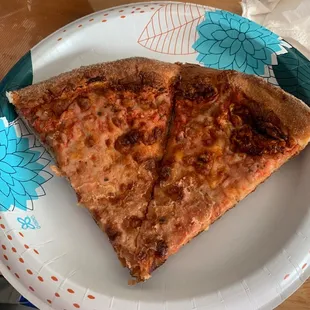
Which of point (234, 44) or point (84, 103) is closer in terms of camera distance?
point (84, 103)

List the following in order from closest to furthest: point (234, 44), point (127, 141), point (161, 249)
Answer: point (161, 249) < point (127, 141) < point (234, 44)

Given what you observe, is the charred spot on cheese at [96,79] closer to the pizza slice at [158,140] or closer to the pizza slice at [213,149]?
the pizza slice at [158,140]

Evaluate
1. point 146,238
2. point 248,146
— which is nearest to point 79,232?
point 146,238

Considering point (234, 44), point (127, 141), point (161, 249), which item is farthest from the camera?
point (234, 44)

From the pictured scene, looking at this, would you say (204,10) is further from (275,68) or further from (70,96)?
(70,96)

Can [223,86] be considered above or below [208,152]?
above

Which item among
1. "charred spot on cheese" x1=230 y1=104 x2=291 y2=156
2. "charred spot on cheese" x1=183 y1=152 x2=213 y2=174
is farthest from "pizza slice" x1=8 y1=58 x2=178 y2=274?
"charred spot on cheese" x1=230 y1=104 x2=291 y2=156

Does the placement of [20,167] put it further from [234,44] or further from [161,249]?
[234,44]

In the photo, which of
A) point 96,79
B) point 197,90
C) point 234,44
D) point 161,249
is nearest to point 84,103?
point 96,79
